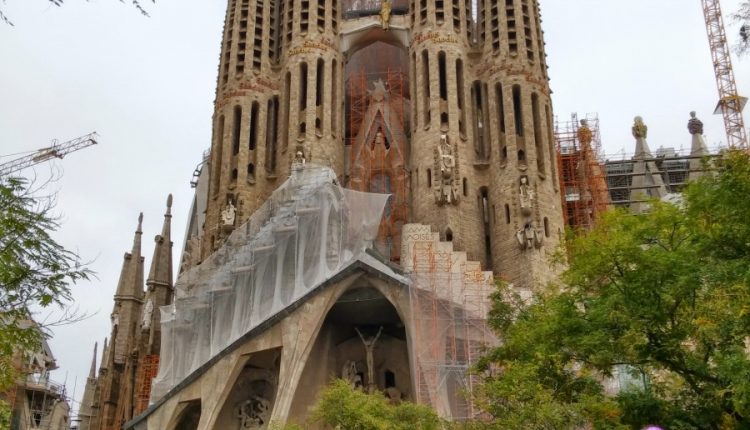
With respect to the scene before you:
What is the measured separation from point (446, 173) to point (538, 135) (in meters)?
4.01

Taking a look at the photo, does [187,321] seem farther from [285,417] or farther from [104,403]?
[104,403]

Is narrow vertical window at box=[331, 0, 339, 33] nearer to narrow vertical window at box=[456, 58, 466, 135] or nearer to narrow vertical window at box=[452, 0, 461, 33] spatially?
narrow vertical window at box=[452, 0, 461, 33]

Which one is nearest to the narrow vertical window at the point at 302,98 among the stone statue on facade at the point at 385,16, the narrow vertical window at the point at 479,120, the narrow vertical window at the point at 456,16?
the stone statue on facade at the point at 385,16

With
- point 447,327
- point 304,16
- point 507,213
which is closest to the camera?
point 447,327

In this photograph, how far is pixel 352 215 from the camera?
33.1m

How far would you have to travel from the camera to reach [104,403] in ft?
136

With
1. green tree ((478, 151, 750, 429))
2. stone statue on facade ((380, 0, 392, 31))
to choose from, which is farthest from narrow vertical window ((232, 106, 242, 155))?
green tree ((478, 151, 750, 429))

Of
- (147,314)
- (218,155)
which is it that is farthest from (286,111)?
(147,314)

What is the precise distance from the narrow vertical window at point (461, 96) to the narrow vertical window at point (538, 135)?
8.62 feet

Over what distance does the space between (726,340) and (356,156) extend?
80.3 ft

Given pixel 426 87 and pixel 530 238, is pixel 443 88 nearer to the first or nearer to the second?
pixel 426 87

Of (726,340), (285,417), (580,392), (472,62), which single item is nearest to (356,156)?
(472,62)

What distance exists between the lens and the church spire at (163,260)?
42281 millimetres

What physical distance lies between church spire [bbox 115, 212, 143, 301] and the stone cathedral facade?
3702 millimetres
